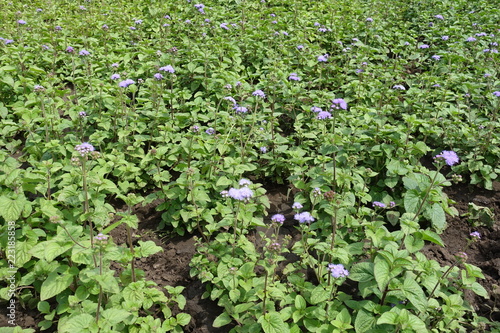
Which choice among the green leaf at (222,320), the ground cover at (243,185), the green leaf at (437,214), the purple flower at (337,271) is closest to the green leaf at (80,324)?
the ground cover at (243,185)

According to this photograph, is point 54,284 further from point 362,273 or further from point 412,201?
point 412,201

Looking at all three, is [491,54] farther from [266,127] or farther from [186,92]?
[186,92]

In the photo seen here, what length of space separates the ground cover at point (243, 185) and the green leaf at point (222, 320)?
0.4 inches

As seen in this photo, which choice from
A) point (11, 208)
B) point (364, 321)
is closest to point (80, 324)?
point (11, 208)

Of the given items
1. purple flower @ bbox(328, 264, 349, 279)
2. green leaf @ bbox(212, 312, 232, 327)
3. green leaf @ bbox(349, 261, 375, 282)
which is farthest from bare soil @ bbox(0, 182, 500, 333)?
green leaf @ bbox(349, 261, 375, 282)

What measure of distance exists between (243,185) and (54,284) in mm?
1768

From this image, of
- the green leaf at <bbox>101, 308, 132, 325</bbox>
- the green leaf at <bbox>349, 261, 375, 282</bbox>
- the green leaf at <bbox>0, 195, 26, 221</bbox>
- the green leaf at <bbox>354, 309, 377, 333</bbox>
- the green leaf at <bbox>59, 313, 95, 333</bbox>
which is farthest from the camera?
the green leaf at <bbox>0, 195, 26, 221</bbox>

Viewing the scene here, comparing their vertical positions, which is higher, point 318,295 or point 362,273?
point 362,273

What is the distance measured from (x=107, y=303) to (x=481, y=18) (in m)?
8.97

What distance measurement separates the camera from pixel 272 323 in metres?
2.71

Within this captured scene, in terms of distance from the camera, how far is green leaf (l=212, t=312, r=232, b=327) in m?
2.94

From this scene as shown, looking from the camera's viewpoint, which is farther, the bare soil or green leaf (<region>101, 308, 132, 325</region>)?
the bare soil

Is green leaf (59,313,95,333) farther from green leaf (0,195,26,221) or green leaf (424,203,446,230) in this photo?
green leaf (424,203,446,230)

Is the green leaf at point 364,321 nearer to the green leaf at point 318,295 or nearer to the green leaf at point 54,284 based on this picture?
the green leaf at point 318,295
